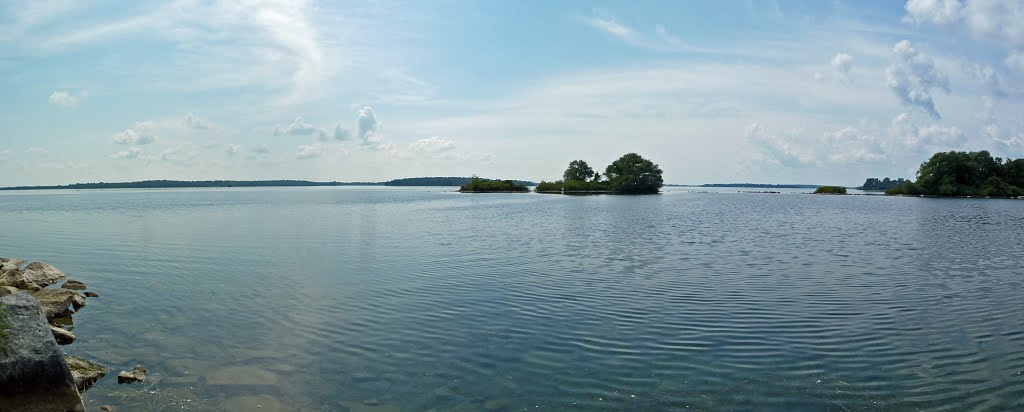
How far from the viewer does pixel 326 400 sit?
32.5 ft

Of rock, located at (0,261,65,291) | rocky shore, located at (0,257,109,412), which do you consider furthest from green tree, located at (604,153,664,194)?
rocky shore, located at (0,257,109,412)

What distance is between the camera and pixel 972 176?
487 feet

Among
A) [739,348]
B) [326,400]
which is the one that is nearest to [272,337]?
[326,400]

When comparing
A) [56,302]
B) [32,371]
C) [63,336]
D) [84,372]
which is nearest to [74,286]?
[56,302]

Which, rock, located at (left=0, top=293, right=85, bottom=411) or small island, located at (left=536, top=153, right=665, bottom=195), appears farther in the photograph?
small island, located at (left=536, top=153, right=665, bottom=195)

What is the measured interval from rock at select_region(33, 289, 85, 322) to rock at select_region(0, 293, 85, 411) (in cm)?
710

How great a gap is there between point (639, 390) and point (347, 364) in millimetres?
5825

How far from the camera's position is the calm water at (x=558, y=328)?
33.1ft

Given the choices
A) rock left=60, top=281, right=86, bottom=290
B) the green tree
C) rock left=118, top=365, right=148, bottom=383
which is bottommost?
rock left=118, top=365, right=148, bottom=383

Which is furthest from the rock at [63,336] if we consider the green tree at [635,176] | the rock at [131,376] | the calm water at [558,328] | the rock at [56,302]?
the green tree at [635,176]

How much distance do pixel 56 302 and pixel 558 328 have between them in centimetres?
1435

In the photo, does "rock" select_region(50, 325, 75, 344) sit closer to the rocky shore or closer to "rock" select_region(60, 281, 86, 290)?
the rocky shore

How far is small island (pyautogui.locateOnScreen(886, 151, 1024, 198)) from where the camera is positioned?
5699 inches

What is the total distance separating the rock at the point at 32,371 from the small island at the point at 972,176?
17922 cm
